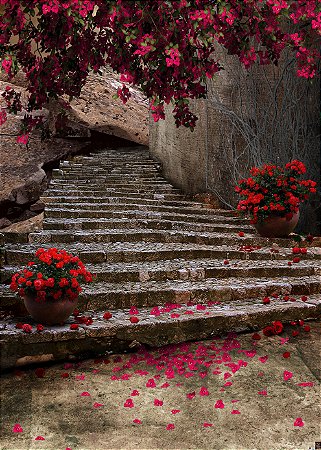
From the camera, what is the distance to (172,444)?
10.2ft

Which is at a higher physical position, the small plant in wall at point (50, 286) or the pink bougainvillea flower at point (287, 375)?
the small plant in wall at point (50, 286)

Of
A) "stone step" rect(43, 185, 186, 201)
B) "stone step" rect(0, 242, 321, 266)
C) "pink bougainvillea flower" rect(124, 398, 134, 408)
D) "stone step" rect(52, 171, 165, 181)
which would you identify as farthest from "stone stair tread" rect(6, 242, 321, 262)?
"stone step" rect(52, 171, 165, 181)

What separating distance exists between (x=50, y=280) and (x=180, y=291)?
153cm

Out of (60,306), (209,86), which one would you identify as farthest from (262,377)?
(209,86)

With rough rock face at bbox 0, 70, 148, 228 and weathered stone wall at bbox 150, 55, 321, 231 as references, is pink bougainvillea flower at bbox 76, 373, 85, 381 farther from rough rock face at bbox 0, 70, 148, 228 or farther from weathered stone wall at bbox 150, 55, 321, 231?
rough rock face at bbox 0, 70, 148, 228

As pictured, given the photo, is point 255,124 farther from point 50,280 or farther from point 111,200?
point 50,280

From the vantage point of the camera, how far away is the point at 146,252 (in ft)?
20.7

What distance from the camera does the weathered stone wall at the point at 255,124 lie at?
8234mm

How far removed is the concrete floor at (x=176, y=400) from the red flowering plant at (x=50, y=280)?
0.54 metres

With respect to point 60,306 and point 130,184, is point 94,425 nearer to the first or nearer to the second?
point 60,306

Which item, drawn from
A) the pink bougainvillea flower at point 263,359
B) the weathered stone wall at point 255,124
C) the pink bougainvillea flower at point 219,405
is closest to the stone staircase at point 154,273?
the pink bougainvillea flower at point 263,359

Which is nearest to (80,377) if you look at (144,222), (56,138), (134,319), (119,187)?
(134,319)

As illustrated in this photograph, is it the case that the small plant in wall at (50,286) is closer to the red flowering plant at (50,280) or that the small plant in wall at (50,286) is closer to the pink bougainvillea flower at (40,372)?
the red flowering plant at (50,280)

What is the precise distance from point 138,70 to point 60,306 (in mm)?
2002
